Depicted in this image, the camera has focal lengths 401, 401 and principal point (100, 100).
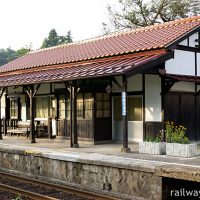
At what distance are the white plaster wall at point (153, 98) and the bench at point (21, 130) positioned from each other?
6.09 m

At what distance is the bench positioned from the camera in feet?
59.1

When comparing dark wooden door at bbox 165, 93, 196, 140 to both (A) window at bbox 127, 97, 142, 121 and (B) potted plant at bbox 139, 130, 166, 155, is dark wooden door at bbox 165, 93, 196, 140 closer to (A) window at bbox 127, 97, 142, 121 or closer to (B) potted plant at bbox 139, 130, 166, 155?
(A) window at bbox 127, 97, 142, 121

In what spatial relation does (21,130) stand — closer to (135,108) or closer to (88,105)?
(88,105)

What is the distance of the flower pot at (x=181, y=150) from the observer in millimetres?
11234

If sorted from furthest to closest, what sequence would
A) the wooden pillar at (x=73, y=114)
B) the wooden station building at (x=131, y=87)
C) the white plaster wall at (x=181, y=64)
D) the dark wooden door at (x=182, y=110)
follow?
the dark wooden door at (x=182, y=110) < the white plaster wall at (x=181, y=64) < the wooden station building at (x=131, y=87) < the wooden pillar at (x=73, y=114)

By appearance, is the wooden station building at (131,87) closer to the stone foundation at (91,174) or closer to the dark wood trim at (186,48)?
the dark wood trim at (186,48)

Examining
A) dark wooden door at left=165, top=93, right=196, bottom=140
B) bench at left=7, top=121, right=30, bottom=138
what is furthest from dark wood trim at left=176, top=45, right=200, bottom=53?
bench at left=7, top=121, right=30, bottom=138

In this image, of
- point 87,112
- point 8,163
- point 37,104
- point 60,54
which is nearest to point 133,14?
point 60,54

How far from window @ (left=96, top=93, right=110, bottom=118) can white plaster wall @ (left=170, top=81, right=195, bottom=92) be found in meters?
2.57

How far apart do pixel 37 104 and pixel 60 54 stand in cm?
295

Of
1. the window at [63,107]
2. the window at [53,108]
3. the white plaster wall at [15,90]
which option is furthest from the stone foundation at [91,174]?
the white plaster wall at [15,90]

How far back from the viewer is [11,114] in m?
21.1

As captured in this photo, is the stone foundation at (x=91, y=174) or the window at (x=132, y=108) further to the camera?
the window at (x=132, y=108)

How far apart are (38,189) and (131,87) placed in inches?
245
